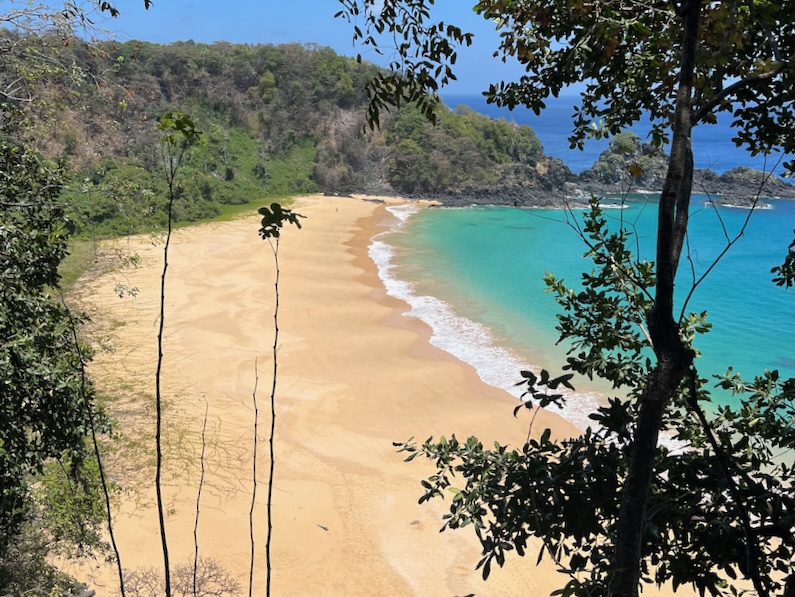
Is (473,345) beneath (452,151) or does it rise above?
beneath

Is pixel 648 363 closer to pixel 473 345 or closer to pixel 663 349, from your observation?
pixel 663 349

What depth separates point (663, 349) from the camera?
2.11m

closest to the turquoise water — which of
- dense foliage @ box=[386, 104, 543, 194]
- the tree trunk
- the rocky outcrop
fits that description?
the rocky outcrop

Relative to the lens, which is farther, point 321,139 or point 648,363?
point 321,139

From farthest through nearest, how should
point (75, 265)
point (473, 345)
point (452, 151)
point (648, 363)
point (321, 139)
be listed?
1. point (321, 139)
2. point (452, 151)
3. point (75, 265)
4. point (473, 345)
5. point (648, 363)

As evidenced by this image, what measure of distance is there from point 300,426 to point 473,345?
6792 millimetres

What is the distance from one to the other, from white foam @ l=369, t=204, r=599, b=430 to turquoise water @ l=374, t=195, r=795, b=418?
43 millimetres

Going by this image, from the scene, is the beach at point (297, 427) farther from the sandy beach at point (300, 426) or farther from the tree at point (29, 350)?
the tree at point (29, 350)

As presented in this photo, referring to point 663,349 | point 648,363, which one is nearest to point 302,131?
point 648,363

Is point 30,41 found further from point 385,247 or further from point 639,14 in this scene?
point 385,247

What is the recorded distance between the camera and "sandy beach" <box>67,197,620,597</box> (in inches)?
322

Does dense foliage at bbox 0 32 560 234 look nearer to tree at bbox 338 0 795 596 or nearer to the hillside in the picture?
the hillside

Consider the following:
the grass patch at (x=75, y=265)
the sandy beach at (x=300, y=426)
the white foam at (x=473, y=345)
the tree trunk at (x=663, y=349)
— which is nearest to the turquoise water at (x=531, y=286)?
the white foam at (x=473, y=345)

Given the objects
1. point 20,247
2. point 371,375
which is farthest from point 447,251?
point 20,247
